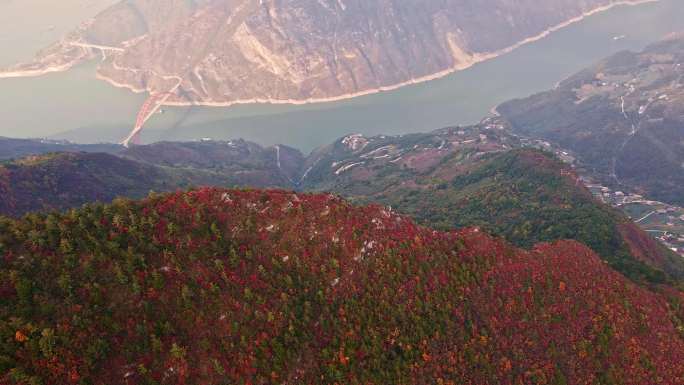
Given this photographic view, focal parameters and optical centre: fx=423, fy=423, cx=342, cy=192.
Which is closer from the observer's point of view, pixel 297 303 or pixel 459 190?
pixel 297 303

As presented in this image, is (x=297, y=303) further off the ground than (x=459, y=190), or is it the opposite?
(x=297, y=303)

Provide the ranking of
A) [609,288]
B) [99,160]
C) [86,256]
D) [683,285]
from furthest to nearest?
[99,160]
[683,285]
[609,288]
[86,256]

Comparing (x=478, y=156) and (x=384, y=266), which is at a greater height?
(x=384, y=266)

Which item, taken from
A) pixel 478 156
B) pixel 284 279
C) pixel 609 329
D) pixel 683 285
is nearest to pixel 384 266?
pixel 284 279

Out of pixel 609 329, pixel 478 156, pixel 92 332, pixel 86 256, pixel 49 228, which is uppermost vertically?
pixel 49 228

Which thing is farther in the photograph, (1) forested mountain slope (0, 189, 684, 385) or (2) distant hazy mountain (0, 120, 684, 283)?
(2) distant hazy mountain (0, 120, 684, 283)

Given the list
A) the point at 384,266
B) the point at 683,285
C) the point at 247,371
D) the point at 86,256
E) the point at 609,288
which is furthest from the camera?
the point at 683,285

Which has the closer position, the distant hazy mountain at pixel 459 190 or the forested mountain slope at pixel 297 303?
the forested mountain slope at pixel 297 303

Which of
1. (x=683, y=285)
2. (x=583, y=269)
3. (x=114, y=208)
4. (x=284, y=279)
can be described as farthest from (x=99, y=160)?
(x=683, y=285)

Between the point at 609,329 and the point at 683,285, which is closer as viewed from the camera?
the point at 609,329

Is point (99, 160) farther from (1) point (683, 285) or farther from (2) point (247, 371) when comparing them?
(1) point (683, 285)
